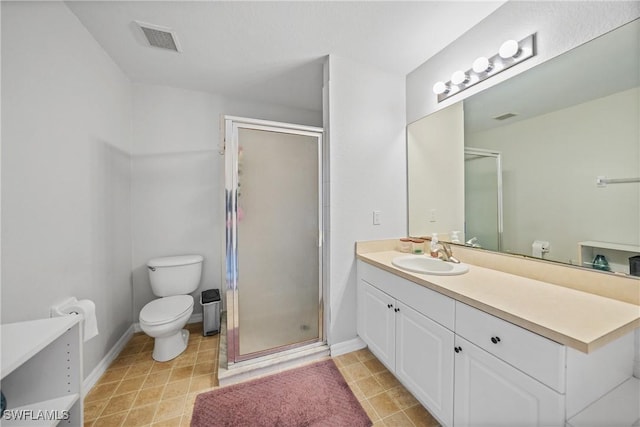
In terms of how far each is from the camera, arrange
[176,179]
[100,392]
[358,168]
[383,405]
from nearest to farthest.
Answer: [383,405] < [100,392] < [358,168] < [176,179]

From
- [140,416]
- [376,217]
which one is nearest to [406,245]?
[376,217]

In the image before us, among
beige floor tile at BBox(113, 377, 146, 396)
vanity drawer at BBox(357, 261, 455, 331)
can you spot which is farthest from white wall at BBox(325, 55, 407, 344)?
beige floor tile at BBox(113, 377, 146, 396)

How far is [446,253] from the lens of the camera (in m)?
1.70

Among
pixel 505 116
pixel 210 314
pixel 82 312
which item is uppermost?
pixel 505 116

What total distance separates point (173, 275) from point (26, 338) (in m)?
1.37

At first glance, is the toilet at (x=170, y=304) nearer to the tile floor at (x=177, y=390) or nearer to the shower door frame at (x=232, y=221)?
the tile floor at (x=177, y=390)

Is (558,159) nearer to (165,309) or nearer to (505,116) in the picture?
(505,116)

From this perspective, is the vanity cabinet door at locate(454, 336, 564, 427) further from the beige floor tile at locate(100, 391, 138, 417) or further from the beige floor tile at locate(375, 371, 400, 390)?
the beige floor tile at locate(100, 391, 138, 417)

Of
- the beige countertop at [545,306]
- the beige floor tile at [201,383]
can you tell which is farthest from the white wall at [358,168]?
the beige floor tile at [201,383]

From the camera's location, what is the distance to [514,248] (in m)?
1.39

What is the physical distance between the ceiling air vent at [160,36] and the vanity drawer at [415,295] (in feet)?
7.23

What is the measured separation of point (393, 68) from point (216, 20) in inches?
56.3

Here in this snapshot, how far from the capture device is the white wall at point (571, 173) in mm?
Result: 994

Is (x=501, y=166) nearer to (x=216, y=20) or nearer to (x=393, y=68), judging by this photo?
(x=393, y=68)
